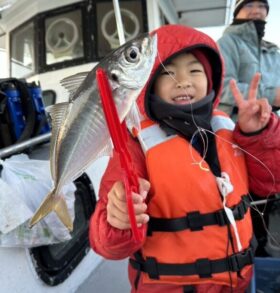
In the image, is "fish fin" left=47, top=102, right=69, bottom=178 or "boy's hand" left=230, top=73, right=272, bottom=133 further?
"boy's hand" left=230, top=73, right=272, bottom=133

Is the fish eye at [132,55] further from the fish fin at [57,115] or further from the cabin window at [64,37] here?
the cabin window at [64,37]

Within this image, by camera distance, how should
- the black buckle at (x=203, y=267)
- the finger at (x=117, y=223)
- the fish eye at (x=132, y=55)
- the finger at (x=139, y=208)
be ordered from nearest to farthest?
the fish eye at (x=132, y=55), the finger at (x=139, y=208), the finger at (x=117, y=223), the black buckle at (x=203, y=267)

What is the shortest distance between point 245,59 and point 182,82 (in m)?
1.14

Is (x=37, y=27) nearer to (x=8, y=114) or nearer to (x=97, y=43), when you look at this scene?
(x=97, y=43)

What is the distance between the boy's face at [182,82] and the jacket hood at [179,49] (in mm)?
33

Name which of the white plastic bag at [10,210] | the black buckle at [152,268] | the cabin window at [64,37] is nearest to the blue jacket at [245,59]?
the black buckle at [152,268]

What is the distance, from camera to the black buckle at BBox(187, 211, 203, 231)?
1457mm

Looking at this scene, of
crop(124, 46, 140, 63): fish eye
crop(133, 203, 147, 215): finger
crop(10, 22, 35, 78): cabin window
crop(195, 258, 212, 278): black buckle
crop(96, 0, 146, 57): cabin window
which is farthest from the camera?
crop(10, 22, 35, 78): cabin window

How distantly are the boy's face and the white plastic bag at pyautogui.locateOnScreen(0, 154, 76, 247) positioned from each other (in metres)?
0.73

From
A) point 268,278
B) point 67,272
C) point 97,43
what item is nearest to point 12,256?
point 67,272

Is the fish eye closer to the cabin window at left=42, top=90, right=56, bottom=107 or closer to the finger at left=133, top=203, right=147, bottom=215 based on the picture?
the finger at left=133, top=203, right=147, bottom=215

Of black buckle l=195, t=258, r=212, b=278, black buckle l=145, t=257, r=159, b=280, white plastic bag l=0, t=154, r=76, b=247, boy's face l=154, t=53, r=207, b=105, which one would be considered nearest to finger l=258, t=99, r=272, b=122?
boy's face l=154, t=53, r=207, b=105

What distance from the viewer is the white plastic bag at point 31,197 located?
5.77 feet

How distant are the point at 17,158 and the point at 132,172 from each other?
4.40 feet
